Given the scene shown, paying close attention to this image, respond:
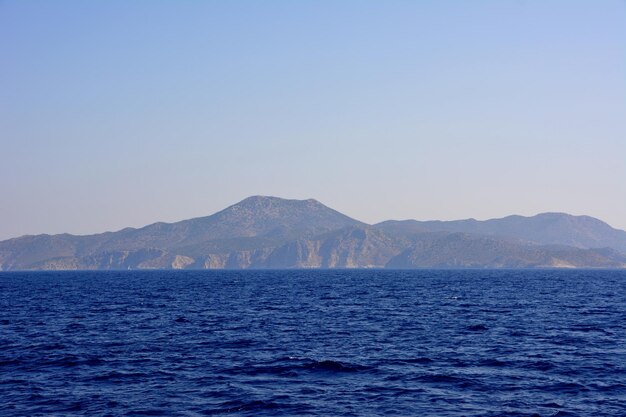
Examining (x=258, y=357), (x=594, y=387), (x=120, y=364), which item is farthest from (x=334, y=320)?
(x=594, y=387)

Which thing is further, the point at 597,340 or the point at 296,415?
the point at 597,340

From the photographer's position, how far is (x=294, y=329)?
69.8 m

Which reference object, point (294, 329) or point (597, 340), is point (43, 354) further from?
point (597, 340)

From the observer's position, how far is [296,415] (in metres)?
36.0

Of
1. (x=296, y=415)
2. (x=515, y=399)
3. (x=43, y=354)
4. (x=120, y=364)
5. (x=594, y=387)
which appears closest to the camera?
(x=296, y=415)

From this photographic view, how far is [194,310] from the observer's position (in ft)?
308

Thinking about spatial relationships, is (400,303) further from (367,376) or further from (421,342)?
(367,376)

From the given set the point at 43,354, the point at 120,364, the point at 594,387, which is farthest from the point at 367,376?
the point at 43,354

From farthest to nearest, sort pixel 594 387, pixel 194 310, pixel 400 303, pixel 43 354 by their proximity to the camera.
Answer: pixel 400 303 < pixel 194 310 < pixel 43 354 < pixel 594 387

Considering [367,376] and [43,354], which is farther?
[43,354]

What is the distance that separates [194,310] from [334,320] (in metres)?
23.1

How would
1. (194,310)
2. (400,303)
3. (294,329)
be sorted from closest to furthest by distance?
(294,329)
(194,310)
(400,303)

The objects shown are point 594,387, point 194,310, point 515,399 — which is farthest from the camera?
point 194,310

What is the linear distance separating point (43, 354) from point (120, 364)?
8098 millimetres
